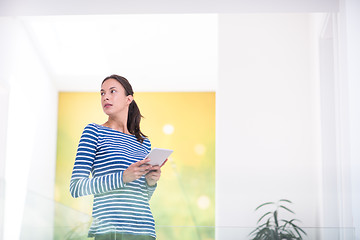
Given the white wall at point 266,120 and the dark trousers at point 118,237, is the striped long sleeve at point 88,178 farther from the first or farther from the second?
the white wall at point 266,120

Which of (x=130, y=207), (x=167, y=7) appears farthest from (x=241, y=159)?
(x=130, y=207)

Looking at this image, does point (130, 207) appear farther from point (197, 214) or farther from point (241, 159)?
point (197, 214)

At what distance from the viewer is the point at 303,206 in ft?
12.8

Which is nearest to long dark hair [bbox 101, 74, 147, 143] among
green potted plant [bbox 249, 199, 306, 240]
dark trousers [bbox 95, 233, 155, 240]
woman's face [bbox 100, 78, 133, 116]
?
woman's face [bbox 100, 78, 133, 116]

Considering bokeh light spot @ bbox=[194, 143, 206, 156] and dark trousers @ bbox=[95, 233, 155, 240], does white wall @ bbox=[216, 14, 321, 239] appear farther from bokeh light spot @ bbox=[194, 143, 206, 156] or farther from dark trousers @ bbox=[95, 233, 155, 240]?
dark trousers @ bbox=[95, 233, 155, 240]

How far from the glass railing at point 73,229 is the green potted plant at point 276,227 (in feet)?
0.44

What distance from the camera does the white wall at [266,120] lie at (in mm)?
3957

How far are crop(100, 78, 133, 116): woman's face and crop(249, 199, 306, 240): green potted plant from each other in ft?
3.39

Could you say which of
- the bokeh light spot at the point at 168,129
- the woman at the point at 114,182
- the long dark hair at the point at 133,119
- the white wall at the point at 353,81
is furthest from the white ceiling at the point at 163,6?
the bokeh light spot at the point at 168,129

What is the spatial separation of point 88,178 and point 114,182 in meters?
0.13

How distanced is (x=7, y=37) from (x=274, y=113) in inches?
97.0

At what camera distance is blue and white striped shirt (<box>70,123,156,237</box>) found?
234 centimetres

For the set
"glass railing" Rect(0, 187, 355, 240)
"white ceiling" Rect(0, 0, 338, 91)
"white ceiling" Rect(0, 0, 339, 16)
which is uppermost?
"white ceiling" Rect(0, 0, 338, 91)

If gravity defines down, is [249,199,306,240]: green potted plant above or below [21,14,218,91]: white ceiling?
below
